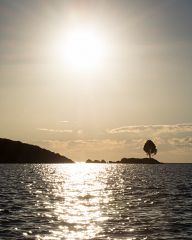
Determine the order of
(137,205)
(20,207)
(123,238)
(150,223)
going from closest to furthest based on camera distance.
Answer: (123,238), (150,223), (20,207), (137,205)

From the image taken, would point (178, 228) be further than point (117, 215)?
No

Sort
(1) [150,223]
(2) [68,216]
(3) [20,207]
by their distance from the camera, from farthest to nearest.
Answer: (3) [20,207], (2) [68,216], (1) [150,223]

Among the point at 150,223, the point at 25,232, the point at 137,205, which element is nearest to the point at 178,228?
the point at 150,223

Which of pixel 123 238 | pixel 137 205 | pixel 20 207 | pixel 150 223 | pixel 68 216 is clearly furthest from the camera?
pixel 137 205

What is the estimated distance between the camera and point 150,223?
141 ft

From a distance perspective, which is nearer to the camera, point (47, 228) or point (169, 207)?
point (47, 228)

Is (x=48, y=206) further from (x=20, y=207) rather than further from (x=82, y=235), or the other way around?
(x=82, y=235)

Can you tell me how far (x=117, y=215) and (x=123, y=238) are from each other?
42.0 feet

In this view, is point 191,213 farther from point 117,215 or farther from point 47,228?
point 47,228

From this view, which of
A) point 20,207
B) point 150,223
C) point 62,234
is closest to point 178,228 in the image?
point 150,223

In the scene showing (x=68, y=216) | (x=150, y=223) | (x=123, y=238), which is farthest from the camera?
(x=68, y=216)

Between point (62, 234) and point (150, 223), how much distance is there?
9.75 m

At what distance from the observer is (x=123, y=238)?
35.8 m

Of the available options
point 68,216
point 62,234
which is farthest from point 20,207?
point 62,234
